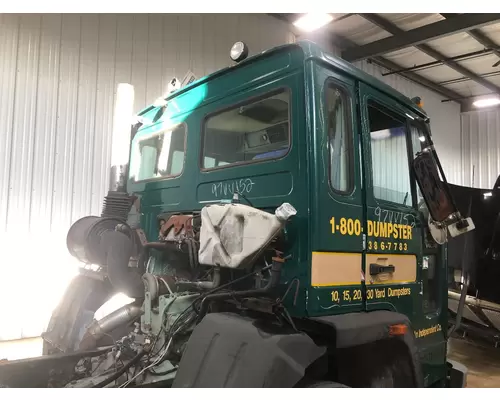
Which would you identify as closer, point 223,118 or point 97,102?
point 223,118

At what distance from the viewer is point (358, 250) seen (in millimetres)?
2172

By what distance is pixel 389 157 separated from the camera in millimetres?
2648

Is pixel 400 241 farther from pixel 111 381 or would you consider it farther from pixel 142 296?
pixel 111 381

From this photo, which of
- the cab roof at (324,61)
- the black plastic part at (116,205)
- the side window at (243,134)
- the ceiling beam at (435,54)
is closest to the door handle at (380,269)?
the side window at (243,134)

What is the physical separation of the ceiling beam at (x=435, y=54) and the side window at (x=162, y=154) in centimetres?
444

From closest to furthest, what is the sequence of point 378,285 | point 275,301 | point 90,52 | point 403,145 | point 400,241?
point 275,301 → point 378,285 → point 400,241 → point 403,145 → point 90,52

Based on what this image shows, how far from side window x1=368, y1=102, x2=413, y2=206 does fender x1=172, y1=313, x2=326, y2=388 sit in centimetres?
106

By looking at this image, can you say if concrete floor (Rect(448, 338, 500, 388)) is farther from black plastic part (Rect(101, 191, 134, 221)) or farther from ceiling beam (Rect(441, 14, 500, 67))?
ceiling beam (Rect(441, 14, 500, 67))

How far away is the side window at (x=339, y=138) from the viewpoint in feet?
6.95

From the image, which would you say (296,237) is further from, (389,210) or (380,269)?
(389,210)

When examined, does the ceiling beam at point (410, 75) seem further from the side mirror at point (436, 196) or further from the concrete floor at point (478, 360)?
the concrete floor at point (478, 360)

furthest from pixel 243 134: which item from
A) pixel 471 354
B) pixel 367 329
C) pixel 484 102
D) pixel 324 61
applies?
pixel 484 102
